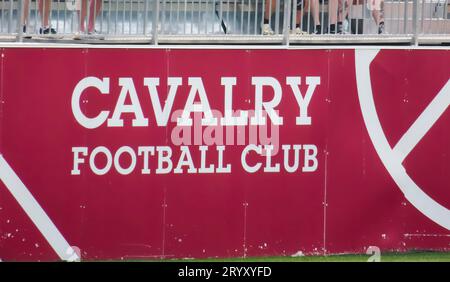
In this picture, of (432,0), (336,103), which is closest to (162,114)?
(336,103)

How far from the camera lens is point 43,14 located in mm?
21688

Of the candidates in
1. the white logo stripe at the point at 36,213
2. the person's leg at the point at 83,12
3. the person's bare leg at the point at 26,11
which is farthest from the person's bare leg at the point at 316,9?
the white logo stripe at the point at 36,213

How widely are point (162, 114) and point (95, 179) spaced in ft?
3.41

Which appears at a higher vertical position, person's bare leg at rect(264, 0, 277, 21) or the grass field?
person's bare leg at rect(264, 0, 277, 21)

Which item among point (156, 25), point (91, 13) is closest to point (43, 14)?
point (91, 13)

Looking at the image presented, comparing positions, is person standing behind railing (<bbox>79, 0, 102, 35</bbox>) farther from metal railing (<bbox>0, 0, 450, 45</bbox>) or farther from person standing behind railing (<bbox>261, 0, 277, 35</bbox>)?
person standing behind railing (<bbox>261, 0, 277, 35</bbox>)

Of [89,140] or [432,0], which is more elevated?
[432,0]

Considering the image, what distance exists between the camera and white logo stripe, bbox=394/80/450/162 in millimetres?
Result: 21344

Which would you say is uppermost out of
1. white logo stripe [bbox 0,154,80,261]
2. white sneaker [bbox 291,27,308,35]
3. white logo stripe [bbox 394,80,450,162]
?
white sneaker [bbox 291,27,308,35]

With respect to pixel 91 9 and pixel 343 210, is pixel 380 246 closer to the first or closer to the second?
pixel 343 210

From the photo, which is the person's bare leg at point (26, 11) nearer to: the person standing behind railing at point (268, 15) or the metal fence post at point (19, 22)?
the metal fence post at point (19, 22)

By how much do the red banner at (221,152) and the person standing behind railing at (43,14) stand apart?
485mm

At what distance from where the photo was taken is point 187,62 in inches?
839

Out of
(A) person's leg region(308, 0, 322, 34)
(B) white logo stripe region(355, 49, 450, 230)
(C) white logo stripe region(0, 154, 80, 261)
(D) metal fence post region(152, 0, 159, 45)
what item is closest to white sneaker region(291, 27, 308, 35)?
(A) person's leg region(308, 0, 322, 34)
